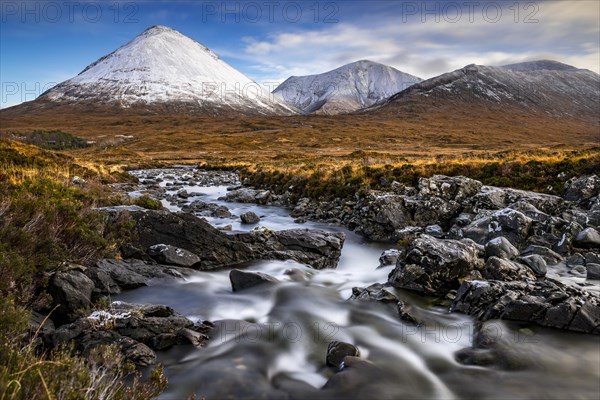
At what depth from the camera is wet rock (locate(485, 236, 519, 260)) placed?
12242mm

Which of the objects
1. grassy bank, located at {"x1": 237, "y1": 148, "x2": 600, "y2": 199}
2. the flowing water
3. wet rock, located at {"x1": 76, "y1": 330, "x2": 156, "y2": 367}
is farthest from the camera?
grassy bank, located at {"x1": 237, "y1": 148, "x2": 600, "y2": 199}

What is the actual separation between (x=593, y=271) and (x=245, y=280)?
983 cm

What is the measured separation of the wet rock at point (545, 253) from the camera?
12802mm

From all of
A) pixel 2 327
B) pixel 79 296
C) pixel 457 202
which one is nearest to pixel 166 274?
pixel 79 296

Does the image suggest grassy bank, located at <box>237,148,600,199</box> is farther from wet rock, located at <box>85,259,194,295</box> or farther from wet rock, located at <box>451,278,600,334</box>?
wet rock, located at <box>85,259,194,295</box>

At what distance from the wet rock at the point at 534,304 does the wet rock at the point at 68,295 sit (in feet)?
→ 27.0

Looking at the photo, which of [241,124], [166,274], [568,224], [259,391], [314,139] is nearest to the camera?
[259,391]

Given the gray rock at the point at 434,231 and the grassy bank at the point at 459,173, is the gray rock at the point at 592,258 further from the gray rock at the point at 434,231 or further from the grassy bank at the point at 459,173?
the grassy bank at the point at 459,173

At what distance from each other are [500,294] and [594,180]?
11.8 meters

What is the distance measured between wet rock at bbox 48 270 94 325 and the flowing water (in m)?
1.35

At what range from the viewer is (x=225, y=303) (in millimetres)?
10414

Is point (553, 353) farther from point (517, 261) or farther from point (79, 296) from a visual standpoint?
point (79, 296)

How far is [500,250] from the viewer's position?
12.3 metres

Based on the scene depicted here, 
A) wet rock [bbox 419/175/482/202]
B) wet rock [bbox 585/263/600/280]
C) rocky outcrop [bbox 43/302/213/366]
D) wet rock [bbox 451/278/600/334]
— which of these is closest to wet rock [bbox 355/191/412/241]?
wet rock [bbox 419/175/482/202]
